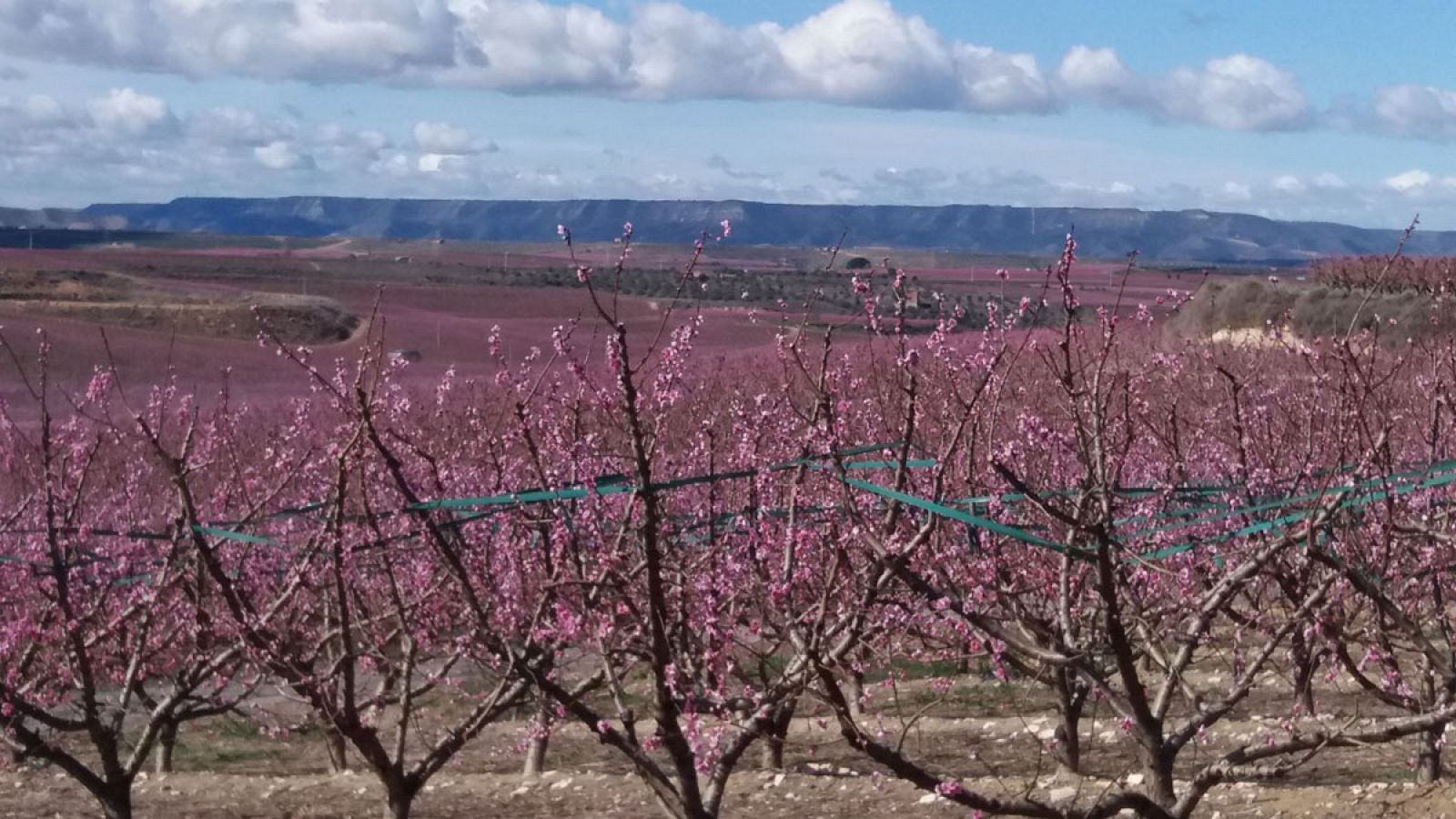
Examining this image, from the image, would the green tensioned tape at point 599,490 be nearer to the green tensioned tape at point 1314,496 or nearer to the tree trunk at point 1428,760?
the green tensioned tape at point 1314,496

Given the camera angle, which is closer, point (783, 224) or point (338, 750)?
point (338, 750)

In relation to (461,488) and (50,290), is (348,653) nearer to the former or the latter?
(461,488)

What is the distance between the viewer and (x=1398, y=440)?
10.6 m

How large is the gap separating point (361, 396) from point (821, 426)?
1.48m

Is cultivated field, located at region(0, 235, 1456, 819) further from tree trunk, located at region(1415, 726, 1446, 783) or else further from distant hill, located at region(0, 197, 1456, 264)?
distant hill, located at region(0, 197, 1456, 264)

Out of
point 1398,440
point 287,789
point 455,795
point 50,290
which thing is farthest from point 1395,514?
point 50,290

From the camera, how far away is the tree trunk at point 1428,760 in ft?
29.0

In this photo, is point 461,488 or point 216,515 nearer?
point 461,488

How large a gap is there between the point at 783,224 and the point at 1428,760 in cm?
8418

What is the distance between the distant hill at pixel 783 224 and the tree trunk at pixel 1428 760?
29.0m

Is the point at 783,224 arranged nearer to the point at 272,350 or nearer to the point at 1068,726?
the point at 272,350

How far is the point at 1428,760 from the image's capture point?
9.52 meters

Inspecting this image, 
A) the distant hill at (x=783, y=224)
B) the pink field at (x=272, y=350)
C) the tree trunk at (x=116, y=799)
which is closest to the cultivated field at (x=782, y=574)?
the tree trunk at (x=116, y=799)

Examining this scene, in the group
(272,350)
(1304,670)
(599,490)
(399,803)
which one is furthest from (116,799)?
(272,350)
